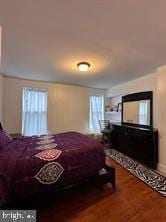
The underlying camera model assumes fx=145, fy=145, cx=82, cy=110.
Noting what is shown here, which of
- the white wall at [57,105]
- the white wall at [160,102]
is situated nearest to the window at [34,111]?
the white wall at [57,105]

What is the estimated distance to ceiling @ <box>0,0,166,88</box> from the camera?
167 centimetres

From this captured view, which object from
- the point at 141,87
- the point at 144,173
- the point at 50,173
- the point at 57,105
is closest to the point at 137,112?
the point at 141,87

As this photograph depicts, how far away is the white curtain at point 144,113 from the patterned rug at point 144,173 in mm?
1068

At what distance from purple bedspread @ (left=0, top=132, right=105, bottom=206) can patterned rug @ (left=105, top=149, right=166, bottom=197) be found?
1038 millimetres

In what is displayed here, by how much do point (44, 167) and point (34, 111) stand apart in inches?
118

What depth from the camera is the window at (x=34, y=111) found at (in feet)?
14.6

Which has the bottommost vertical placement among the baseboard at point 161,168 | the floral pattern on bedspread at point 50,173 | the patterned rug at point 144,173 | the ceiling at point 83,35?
the patterned rug at point 144,173

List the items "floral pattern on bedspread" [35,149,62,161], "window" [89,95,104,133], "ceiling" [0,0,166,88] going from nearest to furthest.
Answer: "ceiling" [0,0,166,88] → "floral pattern on bedspread" [35,149,62,161] → "window" [89,95,104,133]

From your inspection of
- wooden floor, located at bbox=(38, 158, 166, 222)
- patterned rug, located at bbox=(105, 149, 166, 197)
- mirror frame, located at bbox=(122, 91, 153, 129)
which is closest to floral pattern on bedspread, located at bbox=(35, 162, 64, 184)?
wooden floor, located at bbox=(38, 158, 166, 222)

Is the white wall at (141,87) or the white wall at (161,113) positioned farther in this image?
the white wall at (141,87)

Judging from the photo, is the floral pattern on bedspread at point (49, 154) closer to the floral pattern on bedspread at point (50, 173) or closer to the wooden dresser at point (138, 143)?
the floral pattern on bedspread at point (50, 173)

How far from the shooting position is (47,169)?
190 centimetres

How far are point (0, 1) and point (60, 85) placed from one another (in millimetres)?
3520

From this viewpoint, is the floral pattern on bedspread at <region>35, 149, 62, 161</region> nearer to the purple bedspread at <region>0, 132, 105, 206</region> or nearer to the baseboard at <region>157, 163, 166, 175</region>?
the purple bedspread at <region>0, 132, 105, 206</region>
